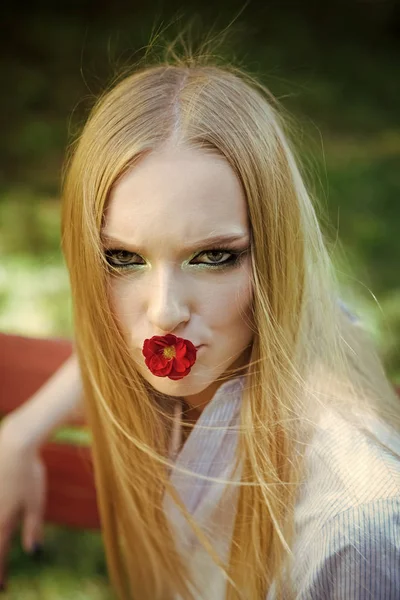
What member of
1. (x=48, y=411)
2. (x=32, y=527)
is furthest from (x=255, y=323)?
(x=32, y=527)

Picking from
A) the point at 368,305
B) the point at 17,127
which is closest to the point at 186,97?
the point at 368,305

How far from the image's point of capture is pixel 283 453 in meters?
0.91

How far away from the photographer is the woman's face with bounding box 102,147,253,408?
31.3 inches

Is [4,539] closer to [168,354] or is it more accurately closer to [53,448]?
[53,448]

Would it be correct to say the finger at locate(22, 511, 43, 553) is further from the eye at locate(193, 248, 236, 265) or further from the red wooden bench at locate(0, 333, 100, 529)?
the eye at locate(193, 248, 236, 265)

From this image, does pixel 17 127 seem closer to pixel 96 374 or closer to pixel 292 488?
pixel 96 374

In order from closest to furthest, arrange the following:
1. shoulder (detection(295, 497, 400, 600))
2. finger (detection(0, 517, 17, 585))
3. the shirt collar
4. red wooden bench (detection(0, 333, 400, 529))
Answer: shoulder (detection(295, 497, 400, 600)) → the shirt collar → finger (detection(0, 517, 17, 585)) → red wooden bench (detection(0, 333, 400, 529))

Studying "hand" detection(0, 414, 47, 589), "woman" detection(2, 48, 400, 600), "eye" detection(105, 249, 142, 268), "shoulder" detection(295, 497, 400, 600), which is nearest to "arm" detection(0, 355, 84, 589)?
"hand" detection(0, 414, 47, 589)

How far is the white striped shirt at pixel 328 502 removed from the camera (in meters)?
0.79

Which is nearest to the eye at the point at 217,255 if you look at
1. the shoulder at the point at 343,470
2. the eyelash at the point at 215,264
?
the eyelash at the point at 215,264

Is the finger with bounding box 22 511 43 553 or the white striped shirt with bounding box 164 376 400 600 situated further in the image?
the finger with bounding box 22 511 43 553

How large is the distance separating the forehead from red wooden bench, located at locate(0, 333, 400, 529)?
20.0 inches

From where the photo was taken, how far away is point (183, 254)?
2.66ft

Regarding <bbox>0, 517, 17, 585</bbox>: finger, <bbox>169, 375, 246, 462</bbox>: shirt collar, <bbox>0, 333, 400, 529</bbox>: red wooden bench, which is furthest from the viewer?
<bbox>0, 333, 400, 529</bbox>: red wooden bench
